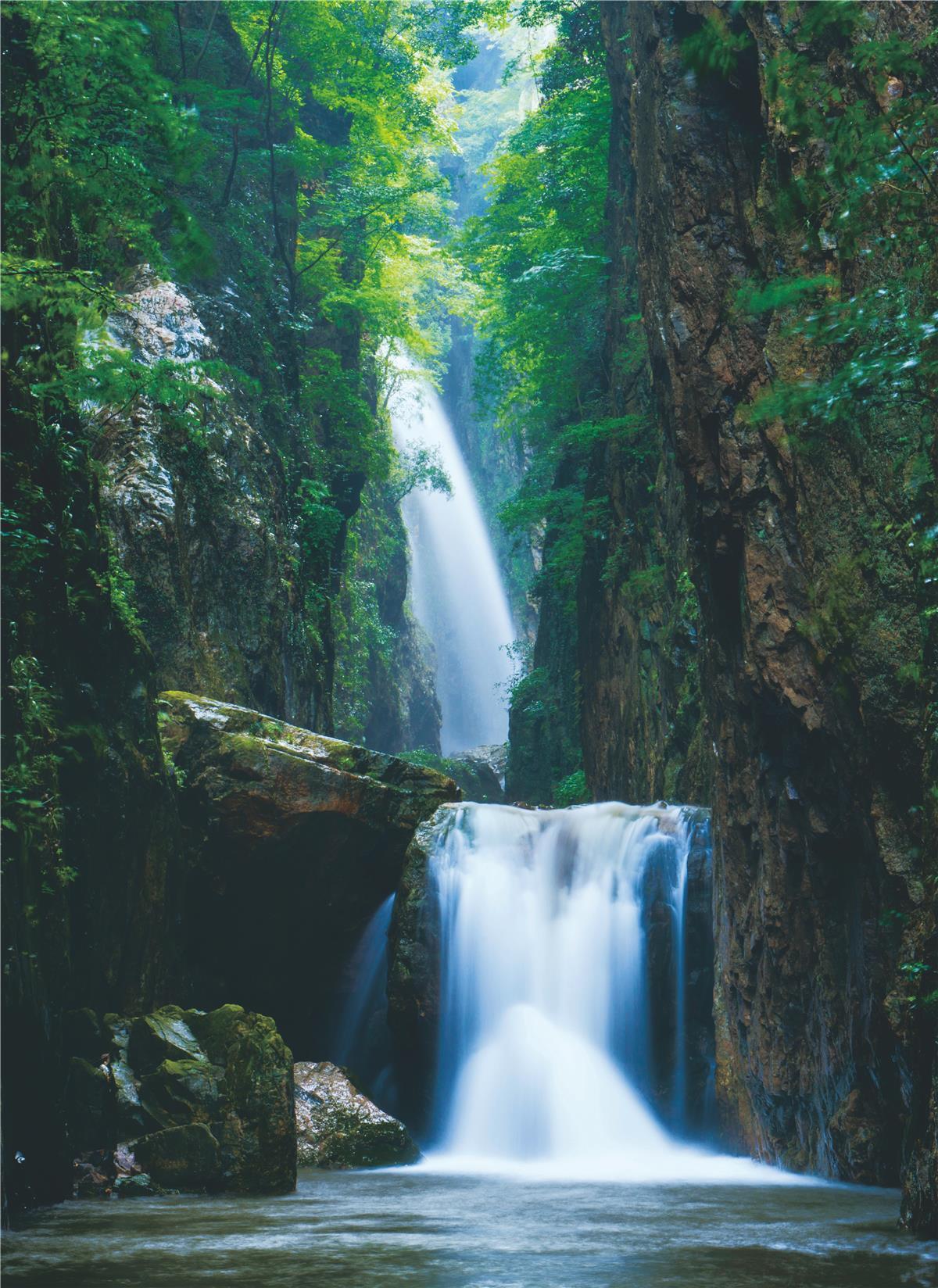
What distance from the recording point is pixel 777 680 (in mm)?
8688

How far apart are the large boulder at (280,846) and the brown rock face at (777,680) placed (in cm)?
433

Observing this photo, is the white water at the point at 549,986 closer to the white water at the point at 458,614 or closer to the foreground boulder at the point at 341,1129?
the foreground boulder at the point at 341,1129

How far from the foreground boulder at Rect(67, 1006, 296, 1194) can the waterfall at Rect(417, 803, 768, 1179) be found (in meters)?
3.22

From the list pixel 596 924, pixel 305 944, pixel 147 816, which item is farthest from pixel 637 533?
pixel 147 816

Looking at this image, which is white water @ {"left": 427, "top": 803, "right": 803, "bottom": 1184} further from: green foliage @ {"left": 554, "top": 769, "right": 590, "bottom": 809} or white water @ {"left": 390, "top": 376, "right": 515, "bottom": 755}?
white water @ {"left": 390, "top": 376, "right": 515, "bottom": 755}

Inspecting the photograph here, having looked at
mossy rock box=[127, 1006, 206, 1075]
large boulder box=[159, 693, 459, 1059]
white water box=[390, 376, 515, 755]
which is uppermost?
white water box=[390, 376, 515, 755]

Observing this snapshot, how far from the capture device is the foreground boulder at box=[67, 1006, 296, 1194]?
7.89 meters

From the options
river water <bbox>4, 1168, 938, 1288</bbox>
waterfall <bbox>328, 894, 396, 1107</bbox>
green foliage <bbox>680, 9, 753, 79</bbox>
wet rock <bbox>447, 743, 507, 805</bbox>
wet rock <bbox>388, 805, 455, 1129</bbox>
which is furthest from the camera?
wet rock <bbox>447, 743, 507, 805</bbox>

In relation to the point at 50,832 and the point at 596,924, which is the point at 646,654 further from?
the point at 50,832

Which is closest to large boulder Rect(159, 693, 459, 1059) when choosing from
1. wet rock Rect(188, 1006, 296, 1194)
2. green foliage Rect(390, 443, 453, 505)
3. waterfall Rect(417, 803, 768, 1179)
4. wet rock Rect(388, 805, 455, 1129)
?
wet rock Rect(388, 805, 455, 1129)

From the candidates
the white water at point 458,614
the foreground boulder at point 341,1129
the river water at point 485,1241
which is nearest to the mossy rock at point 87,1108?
the river water at point 485,1241

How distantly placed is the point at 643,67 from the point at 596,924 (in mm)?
9733

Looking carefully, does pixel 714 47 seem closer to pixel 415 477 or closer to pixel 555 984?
pixel 555 984

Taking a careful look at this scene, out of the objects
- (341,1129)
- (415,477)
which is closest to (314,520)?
(341,1129)
